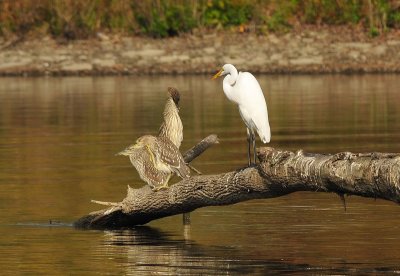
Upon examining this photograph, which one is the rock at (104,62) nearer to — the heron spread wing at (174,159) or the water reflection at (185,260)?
the heron spread wing at (174,159)

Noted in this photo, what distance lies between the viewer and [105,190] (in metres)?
19.4

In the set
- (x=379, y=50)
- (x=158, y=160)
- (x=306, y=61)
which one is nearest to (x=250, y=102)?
(x=158, y=160)

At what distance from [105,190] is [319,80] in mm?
24031

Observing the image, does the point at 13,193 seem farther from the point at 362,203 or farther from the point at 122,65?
the point at 122,65

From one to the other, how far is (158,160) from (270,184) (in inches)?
83.4

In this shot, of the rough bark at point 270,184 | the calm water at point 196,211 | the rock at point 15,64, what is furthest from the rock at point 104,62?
the rough bark at point 270,184

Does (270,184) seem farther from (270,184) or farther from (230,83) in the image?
(230,83)

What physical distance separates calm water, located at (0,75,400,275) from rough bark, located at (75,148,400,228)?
255 millimetres

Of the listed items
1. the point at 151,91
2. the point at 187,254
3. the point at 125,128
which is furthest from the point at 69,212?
the point at 151,91

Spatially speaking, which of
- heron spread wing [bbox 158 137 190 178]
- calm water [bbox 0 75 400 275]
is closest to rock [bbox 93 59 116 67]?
calm water [bbox 0 75 400 275]

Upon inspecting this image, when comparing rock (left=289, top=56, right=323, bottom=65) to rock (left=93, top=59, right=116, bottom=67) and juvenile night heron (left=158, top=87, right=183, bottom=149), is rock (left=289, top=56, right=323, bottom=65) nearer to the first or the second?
rock (left=93, top=59, right=116, bottom=67)

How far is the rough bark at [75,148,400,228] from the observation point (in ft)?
43.6

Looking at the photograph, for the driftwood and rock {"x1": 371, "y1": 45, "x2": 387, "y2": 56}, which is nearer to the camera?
the driftwood

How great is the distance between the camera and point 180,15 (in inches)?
1916
